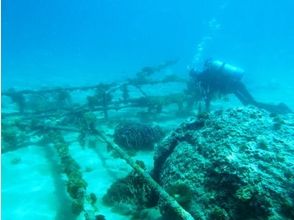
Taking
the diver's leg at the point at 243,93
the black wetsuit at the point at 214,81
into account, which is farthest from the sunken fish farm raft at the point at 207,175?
the diver's leg at the point at 243,93

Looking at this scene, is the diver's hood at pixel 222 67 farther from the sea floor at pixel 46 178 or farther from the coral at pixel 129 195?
the coral at pixel 129 195

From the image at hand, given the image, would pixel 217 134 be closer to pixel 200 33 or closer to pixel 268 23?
pixel 200 33

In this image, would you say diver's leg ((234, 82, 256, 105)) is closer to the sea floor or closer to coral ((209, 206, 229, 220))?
the sea floor

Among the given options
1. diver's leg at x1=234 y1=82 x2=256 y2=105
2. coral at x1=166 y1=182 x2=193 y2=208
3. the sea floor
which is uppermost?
diver's leg at x1=234 y1=82 x2=256 y2=105

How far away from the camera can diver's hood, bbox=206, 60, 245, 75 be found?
1211 cm

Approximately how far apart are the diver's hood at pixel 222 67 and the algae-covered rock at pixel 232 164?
5.39m

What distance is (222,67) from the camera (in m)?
12.1

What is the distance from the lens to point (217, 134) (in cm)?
596

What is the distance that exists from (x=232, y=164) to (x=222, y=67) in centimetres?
779

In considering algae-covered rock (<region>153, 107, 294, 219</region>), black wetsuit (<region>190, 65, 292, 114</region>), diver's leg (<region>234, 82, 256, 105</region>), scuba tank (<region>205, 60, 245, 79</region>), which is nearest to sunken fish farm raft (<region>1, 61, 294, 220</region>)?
algae-covered rock (<region>153, 107, 294, 219</region>)

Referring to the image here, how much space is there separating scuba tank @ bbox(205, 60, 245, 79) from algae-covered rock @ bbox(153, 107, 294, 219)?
538cm

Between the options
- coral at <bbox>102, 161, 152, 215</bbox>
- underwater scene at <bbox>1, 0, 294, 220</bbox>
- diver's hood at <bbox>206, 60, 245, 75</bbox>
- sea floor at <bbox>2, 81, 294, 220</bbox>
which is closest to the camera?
underwater scene at <bbox>1, 0, 294, 220</bbox>

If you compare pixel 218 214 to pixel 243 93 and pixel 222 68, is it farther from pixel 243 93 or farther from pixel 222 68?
pixel 243 93

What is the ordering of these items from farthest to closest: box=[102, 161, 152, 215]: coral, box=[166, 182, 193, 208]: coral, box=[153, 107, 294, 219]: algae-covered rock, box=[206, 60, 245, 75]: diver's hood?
box=[206, 60, 245, 75]: diver's hood < box=[102, 161, 152, 215]: coral < box=[166, 182, 193, 208]: coral < box=[153, 107, 294, 219]: algae-covered rock
